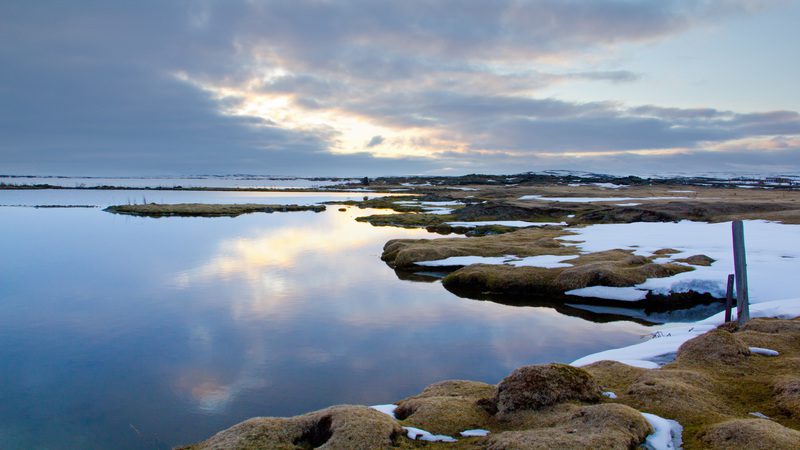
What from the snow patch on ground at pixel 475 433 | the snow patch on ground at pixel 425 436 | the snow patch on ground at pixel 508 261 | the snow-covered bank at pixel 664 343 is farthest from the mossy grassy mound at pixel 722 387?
the snow patch on ground at pixel 508 261

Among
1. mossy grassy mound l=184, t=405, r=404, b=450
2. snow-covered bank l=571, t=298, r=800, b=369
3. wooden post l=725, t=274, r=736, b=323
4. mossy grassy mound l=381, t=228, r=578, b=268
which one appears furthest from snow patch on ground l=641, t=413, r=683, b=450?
mossy grassy mound l=381, t=228, r=578, b=268

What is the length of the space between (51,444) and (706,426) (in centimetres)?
1892

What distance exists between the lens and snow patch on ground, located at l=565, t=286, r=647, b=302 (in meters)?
34.8

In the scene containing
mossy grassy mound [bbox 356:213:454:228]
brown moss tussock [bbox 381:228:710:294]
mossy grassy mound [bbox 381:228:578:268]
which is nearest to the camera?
brown moss tussock [bbox 381:228:710:294]

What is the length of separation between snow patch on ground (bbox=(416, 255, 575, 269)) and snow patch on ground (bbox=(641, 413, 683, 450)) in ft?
102

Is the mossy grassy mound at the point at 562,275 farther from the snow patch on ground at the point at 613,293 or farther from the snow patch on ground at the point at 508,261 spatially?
the snow patch on ground at the point at 508,261

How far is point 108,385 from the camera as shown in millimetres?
21281

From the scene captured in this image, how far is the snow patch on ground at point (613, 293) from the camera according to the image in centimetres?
3484

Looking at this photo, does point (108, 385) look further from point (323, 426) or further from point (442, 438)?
point (442, 438)

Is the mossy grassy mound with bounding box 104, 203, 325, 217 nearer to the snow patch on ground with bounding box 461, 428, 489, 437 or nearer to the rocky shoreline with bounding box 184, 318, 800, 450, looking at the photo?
the rocky shoreline with bounding box 184, 318, 800, 450

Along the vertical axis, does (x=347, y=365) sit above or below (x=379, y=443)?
below

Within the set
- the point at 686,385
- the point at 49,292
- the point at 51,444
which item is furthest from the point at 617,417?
the point at 49,292

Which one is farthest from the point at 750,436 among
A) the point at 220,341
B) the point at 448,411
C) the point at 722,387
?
the point at 220,341

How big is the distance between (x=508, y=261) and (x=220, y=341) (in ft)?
89.7
